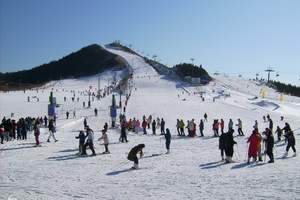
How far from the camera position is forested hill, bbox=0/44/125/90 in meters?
168

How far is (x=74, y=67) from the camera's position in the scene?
181 m

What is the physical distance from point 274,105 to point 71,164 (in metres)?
58.4

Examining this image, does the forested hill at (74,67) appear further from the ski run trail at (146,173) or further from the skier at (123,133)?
the ski run trail at (146,173)

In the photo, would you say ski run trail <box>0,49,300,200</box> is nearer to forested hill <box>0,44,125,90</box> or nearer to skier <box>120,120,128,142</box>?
skier <box>120,120,128,142</box>

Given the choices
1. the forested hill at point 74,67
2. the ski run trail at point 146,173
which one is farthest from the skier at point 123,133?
the forested hill at point 74,67

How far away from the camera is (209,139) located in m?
30.5

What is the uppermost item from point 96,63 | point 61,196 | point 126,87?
point 96,63

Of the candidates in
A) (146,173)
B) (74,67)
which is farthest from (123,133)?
(74,67)

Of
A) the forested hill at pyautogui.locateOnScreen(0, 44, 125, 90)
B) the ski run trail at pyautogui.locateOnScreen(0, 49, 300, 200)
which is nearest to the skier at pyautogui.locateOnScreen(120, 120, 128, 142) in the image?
the ski run trail at pyautogui.locateOnScreen(0, 49, 300, 200)

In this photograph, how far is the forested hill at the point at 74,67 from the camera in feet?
551

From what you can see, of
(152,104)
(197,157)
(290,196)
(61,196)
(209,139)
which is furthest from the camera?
(152,104)

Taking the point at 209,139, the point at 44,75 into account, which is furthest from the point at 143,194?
the point at 44,75

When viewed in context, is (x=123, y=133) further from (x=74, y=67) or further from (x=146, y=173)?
(x=74, y=67)

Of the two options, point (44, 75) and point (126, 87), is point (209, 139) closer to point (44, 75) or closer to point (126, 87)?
point (126, 87)
